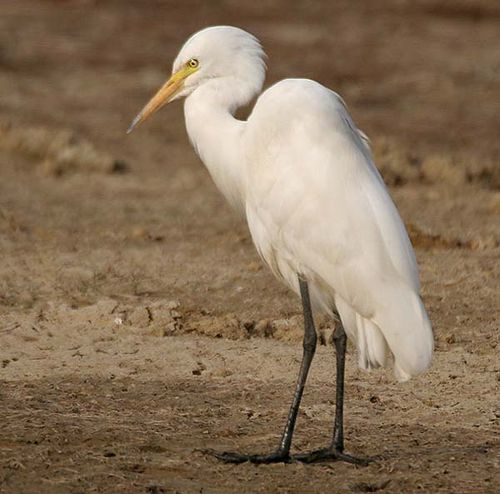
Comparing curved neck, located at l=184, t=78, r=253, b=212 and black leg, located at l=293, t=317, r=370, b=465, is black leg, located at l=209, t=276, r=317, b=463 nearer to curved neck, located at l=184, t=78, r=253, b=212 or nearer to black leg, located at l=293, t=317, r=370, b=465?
black leg, located at l=293, t=317, r=370, b=465

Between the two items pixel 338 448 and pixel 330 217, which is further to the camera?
pixel 338 448

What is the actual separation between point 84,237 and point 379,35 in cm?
1580

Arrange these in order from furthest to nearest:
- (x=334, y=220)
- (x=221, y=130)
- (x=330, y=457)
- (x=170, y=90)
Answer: (x=170, y=90) < (x=221, y=130) < (x=330, y=457) < (x=334, y=220)

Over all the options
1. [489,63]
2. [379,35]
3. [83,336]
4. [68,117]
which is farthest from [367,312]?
[379,35]

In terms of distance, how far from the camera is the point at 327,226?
20.9ft

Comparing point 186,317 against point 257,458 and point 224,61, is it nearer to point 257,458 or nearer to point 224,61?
point 224,61

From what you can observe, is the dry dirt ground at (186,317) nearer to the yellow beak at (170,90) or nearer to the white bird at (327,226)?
the white bird at (327,226)

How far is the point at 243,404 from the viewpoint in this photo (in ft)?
23.9

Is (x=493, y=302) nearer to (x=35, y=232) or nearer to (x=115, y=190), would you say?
(x=35, y=232)

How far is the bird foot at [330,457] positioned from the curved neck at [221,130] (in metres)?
1.33

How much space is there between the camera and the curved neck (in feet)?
22.5

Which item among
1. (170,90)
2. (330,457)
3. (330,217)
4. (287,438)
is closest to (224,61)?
(170,90)

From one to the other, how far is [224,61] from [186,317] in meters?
2.11

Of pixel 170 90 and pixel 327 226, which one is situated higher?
pixel 170 90
